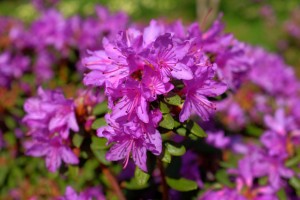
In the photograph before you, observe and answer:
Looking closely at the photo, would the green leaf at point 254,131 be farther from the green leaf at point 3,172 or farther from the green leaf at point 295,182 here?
the green leaf at point 3,172

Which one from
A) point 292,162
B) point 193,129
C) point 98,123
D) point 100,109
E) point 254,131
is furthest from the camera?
point 254,131

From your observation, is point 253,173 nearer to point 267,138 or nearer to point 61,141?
point 267,138

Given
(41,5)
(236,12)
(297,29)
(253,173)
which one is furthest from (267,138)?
(236,12)

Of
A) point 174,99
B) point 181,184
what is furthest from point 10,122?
point 174,99

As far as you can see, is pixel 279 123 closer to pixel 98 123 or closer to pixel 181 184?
pixel 181 184

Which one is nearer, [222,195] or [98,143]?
[98,143]
